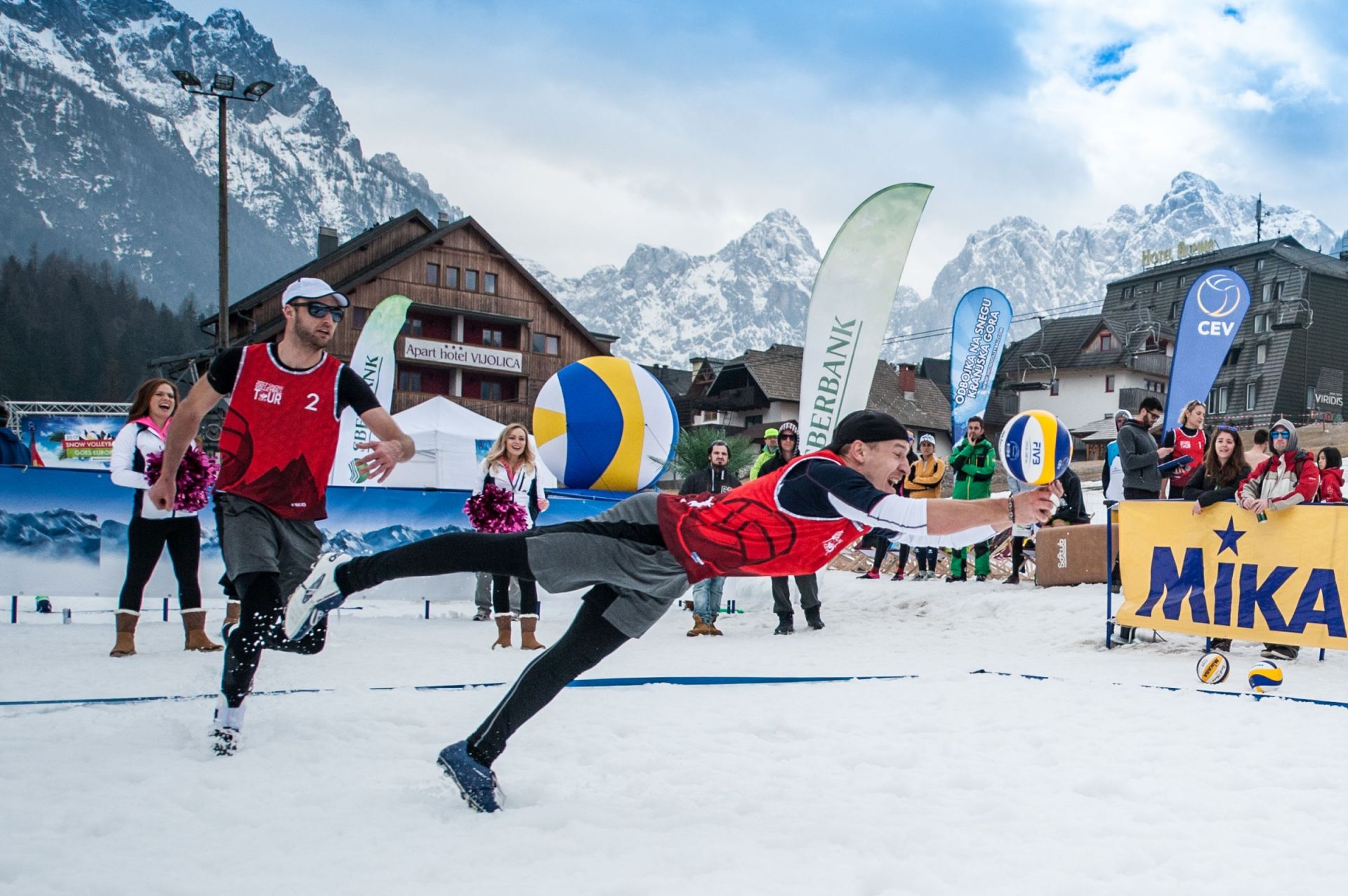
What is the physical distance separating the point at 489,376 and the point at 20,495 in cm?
3763

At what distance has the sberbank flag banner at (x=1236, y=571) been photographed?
7094mm

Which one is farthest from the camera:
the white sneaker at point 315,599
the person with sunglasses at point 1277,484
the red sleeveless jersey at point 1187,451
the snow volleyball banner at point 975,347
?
the snow volleyball banner at point 975,347

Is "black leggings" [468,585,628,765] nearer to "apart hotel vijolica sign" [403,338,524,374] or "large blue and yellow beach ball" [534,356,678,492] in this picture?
"large blue and yellow beach ball" [534,356,678,492]

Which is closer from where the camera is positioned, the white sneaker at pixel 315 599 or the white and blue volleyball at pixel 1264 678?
the white sneaker at pixel 315 599

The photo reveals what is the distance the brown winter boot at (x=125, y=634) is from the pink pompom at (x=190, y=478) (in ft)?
2.51

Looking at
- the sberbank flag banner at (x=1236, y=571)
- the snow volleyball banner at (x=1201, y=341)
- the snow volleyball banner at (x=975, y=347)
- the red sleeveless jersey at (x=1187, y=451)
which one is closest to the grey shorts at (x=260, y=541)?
the sberbank flag banner at (x=1236, y=571)

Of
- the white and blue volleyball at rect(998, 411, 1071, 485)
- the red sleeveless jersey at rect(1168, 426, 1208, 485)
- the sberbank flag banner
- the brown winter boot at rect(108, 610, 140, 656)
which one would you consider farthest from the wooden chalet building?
the white and blue volleyball at rect(998, 411, 1071, 485)

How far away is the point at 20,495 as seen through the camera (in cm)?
898

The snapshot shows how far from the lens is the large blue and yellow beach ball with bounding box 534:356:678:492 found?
15.7 m

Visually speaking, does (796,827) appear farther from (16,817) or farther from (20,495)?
(20,495)

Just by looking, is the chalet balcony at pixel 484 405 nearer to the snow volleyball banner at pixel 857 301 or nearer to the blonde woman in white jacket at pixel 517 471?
the snow volleyball banner at pixel 857 301

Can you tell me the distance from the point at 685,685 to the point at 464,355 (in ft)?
128

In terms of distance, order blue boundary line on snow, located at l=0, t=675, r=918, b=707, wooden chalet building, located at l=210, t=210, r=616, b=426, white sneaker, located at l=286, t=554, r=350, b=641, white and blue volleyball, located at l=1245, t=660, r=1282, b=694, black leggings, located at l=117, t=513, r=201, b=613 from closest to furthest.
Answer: white sneaker, located at l=286, t=554, r=350, b=641, blue boundary line on snow, located at l=0, t=675, r=918, b=707, white and blue volleyball, located at l=1245, t=660, r=1282, b=694, black leggings, located at l=117, t=513, r=201, b=613, wooden chalet building, located at l=210, t=210, r=616, b=426

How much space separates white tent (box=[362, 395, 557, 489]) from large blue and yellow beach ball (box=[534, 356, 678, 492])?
410cm
